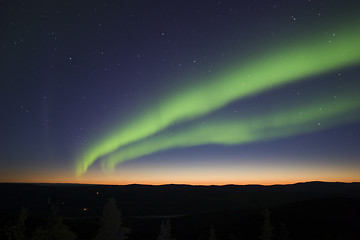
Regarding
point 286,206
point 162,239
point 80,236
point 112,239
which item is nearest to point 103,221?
point 112,239

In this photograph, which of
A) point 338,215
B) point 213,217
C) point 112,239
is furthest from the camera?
point 213,217

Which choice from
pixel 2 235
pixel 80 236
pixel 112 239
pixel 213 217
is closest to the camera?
pixel 112 239

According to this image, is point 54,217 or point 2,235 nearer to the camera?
point 54,217

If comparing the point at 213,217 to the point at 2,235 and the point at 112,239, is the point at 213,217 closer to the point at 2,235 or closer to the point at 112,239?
the point at 2,235

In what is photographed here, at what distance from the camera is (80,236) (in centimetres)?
7894

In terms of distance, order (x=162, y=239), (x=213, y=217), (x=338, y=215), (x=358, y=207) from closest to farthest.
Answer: (x=162, y=239) → (x=338, y=215) → (x=358, y=207) → (x=213, y=217)

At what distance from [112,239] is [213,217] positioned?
96.0 m

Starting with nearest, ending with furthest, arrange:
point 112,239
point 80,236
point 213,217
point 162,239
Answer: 1. point 112,239
2. point 162,239
3. point 80,236
4. point 213,217

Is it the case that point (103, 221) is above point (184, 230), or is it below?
above

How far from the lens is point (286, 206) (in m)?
107

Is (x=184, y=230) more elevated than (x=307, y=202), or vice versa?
(x=307, y=202)

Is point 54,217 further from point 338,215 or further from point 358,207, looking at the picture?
point 358,207

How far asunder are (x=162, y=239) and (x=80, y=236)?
66855mm

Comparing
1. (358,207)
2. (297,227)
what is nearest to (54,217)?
(297,227)
